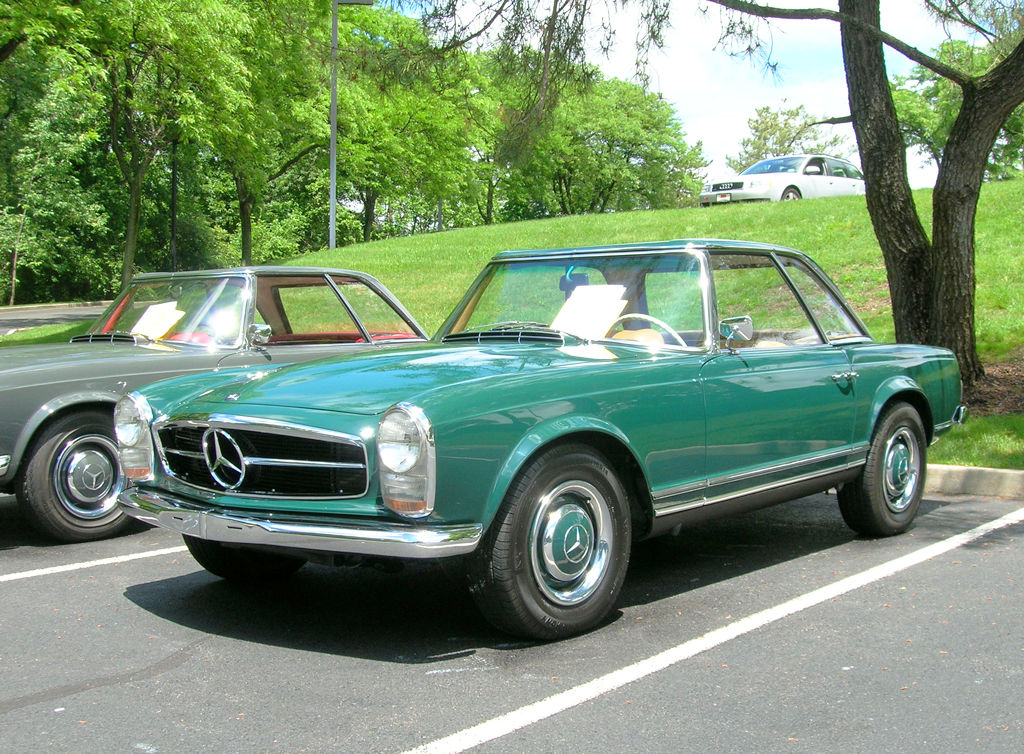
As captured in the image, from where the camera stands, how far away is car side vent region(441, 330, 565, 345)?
16.6ft

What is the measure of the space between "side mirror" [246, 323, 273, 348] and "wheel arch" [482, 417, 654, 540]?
329 centimetres

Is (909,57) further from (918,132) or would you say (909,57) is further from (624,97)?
(624,97)

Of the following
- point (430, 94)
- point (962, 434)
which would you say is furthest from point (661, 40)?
point (962, 434)

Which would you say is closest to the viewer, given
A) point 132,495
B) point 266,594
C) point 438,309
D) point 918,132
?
point 132,495

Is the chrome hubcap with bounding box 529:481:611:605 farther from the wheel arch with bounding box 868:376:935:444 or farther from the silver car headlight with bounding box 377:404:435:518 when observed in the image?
the wheel arch with bounding box 868:376:935:444

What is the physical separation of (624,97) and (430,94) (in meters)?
48.5

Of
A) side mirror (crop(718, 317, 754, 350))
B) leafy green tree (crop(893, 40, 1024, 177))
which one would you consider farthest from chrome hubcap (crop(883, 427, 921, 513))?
leafy green tree (crop(893, 40, 1024, 177))

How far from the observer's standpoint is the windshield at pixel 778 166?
25859mm

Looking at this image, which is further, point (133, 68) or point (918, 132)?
point (918, 132)

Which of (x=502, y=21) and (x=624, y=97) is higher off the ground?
(x=624, y=97)

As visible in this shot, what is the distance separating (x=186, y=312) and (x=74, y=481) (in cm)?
154

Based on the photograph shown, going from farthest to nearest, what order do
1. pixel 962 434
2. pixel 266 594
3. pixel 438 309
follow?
pixel 438 309 < pixel 962 434 < pixel 266 594

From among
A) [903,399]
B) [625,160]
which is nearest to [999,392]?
[903,399]

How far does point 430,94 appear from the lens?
10.9 meters
